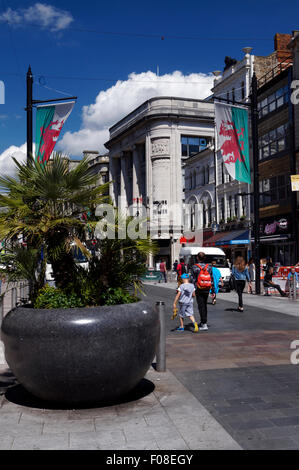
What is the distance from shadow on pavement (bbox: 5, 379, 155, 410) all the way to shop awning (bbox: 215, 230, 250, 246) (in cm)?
3338

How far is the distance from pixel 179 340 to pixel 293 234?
23374 mm

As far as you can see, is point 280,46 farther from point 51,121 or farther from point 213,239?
point 51,121

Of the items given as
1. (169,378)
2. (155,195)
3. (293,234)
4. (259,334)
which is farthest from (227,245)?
(169,378)

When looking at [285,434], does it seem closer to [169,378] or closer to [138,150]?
[169,378]

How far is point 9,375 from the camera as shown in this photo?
7.22 m

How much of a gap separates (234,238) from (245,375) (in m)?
34.1

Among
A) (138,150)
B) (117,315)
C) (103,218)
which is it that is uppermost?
(138,150)

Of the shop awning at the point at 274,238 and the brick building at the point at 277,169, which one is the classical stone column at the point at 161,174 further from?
the shop awning at the point at 274,238

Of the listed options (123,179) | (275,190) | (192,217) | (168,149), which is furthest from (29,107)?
(123,179)

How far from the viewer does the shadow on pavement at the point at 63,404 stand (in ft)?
18.4

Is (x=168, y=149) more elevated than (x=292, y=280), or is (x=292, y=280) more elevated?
(x=168, y=149)

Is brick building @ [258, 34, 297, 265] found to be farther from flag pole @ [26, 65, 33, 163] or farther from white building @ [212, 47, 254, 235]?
flag pole @ [26, 65, 33, 163]

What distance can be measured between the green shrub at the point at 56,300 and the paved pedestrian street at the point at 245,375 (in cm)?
182

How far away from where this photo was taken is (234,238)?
4069cm
